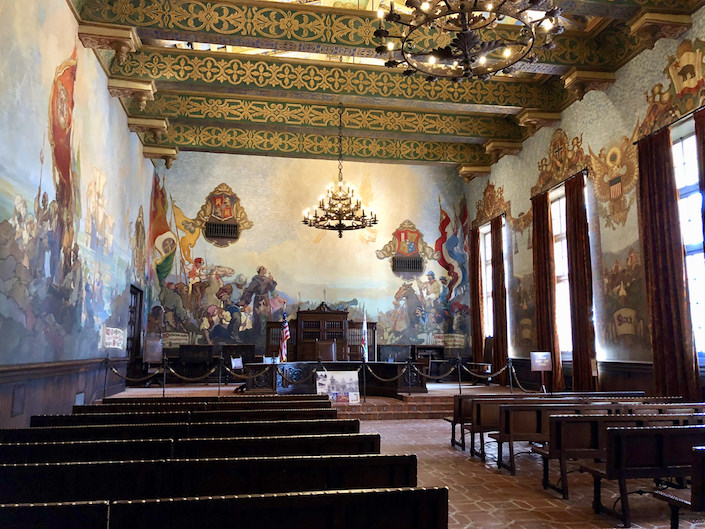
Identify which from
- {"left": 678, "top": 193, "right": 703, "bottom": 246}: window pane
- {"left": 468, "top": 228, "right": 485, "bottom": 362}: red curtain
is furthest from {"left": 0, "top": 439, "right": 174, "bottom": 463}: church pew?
{"left": 468, "top": 228, "right": 485, "bottom": 362}: red curtain

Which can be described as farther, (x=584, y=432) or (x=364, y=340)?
(x=364, y=340)

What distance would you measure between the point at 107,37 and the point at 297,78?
4097 millimetres

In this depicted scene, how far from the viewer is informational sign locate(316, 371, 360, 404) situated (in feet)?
37.0

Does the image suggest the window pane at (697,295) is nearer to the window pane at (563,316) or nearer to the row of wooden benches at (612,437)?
the row of wooden benches at (612,437)

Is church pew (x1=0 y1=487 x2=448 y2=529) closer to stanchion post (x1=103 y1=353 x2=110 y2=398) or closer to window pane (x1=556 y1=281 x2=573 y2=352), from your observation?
stanchion post (x1=103 y1=353 x2=110 y2=398)

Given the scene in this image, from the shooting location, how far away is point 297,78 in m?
12.1

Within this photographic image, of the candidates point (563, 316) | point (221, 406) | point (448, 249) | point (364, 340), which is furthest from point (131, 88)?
point (448, 249)

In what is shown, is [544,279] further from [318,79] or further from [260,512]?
[260,512]

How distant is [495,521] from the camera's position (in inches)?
190

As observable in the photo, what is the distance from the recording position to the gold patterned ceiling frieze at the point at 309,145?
15602 mm

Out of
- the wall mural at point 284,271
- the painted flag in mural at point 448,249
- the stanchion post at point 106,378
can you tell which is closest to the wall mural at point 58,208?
the stanchion post at point 106,378

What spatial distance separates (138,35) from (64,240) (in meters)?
4.20

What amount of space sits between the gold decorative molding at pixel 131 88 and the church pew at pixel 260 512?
36.7 feet

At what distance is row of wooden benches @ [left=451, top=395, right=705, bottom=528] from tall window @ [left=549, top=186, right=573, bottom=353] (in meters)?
6.05
